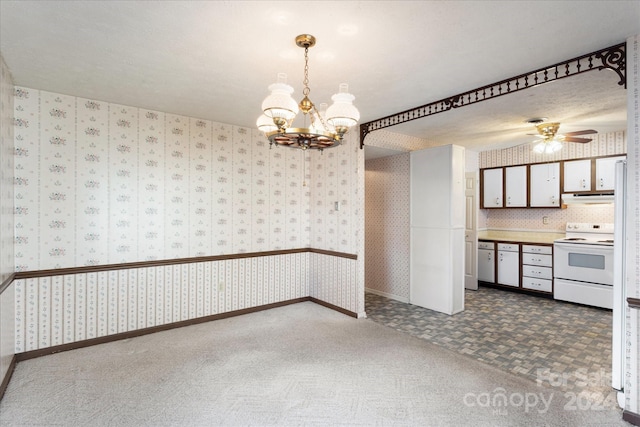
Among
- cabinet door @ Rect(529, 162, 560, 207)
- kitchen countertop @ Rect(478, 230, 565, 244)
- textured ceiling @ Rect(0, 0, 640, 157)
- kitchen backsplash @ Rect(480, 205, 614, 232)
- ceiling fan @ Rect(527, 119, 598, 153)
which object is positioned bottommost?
kitchen countertop @ Rect(478, 230, 565, 244)

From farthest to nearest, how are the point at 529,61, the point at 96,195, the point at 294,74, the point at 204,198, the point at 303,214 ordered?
the point at 303,214 → the point at 204,198 → the point at 96,195 → the point at 294,74 → the point at 529,61

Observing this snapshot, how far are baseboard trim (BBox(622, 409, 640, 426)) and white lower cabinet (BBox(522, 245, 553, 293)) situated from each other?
335 centimetres

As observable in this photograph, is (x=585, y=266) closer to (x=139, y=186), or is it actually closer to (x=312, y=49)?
(x=312, y=49)

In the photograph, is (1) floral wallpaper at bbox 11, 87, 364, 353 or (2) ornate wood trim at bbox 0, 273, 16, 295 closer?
(2) ornate wood trim at bbox 0, 273, 16, 295

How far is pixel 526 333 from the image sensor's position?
3715 millimetres

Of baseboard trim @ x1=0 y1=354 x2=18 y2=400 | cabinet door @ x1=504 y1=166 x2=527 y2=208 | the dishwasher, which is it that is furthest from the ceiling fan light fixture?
baseboard trim @ x1=0 y1=354 x2=18 y2=400

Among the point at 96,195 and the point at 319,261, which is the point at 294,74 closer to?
the point at 96,195

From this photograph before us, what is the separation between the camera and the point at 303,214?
505cm

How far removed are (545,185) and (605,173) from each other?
2.61 ft

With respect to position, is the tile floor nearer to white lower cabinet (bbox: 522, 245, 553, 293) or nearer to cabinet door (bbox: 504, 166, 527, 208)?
white lower cabinet (bbox: 522, 245, 553, 293)

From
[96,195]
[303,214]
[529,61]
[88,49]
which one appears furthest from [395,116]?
[96,195]

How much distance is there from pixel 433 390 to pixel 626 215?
1889 millimetres

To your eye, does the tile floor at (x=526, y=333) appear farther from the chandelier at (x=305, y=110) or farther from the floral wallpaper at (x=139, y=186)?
the chandelier at (x=305, y=110)

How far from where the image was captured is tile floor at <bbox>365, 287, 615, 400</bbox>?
9.29 feet
